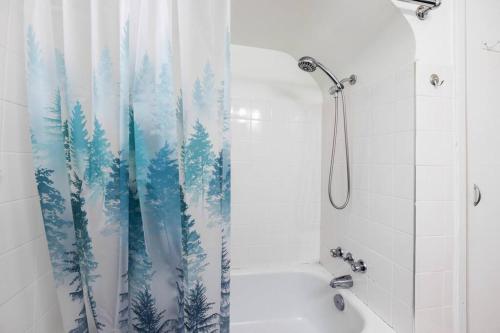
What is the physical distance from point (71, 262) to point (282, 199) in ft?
4.05

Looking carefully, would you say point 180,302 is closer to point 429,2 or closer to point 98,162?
point 98,162

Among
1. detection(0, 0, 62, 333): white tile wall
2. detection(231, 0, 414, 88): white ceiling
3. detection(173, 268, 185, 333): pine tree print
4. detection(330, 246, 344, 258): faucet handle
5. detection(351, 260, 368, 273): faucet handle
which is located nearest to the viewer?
detection(0, 0, 62, 333): white tile wall

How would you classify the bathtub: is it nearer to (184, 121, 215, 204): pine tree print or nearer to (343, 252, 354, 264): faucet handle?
(343, 252, 354, 264): faucet handle

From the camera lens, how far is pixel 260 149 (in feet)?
5.41

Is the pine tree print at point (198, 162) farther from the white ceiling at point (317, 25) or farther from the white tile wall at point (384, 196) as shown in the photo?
the white ceiling at point (317, 25)

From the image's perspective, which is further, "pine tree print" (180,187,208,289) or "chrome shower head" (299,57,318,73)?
"chrome shower head" (299,57,318,73)

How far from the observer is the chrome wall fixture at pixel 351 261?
123cm

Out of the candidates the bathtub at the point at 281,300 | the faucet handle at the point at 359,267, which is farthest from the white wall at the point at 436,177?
the bathtub at the point at 281,300

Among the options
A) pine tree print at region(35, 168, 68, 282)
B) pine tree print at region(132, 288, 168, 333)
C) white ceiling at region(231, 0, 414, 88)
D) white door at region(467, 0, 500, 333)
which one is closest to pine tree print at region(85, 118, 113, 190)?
pine tree print at region(35, 168, 68, 282)

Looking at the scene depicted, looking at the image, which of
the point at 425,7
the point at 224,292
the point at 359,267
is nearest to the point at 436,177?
the point at 359,267

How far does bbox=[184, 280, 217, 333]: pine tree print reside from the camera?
73 centimetres

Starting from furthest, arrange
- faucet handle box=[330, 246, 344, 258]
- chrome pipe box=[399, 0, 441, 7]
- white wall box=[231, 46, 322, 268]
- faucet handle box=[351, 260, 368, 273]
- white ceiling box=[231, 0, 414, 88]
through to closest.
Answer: white wall box=[231, 46, 322, 268], faucet handle box=[330, 246, 344, 258], faucet handle box=[351, 260, 368, 273], white ceiling box=[231, 0, 414, 88], chrome pipe box=[399, 0, 441, 7]

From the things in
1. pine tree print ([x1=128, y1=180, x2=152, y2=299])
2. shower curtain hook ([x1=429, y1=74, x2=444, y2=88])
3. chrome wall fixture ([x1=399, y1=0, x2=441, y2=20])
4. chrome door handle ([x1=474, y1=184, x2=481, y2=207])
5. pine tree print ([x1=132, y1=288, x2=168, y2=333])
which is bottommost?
pine tree print ([x1=132, y1=288, x2=168, y2=333])

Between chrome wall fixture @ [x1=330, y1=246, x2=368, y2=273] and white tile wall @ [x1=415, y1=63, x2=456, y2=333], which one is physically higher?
white tile wall @ [x1=415, y1=63, x2=456, y2=333]
